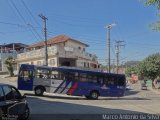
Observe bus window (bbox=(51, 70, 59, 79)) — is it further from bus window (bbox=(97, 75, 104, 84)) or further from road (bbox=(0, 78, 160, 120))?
bus window (bbox=(97, 75, 104, 84))

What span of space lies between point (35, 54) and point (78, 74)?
92.9 ft

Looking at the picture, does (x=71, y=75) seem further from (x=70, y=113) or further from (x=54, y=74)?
(x=70, y=113)

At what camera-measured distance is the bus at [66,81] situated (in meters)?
39.2

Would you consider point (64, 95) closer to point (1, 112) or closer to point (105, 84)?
point (105, 84)

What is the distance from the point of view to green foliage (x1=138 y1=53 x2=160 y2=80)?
248 feet

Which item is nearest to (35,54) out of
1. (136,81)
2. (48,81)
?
(48,81)

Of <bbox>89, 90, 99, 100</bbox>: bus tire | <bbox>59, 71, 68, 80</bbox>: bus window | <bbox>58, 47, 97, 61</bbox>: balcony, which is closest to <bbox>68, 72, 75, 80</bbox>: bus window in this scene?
<bbox>59, 71, 68, 80</bbox>: bus window

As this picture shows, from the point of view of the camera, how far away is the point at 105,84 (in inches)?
1634

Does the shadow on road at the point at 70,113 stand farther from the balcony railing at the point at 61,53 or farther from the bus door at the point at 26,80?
the balcony railing at the point at 61,53

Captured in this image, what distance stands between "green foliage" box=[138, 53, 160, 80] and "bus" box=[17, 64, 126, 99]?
3488 cm

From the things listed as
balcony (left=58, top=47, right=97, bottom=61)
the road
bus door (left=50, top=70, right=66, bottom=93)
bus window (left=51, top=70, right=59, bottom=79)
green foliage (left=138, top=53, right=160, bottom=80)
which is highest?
balcony (left=58, top=47, right=97, bottom=61)

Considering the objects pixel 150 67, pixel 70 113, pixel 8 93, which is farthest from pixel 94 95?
pixel 150 67

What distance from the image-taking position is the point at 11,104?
51.2 ft

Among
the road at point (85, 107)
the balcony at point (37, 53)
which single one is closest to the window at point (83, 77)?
the road at point (85, 107)
